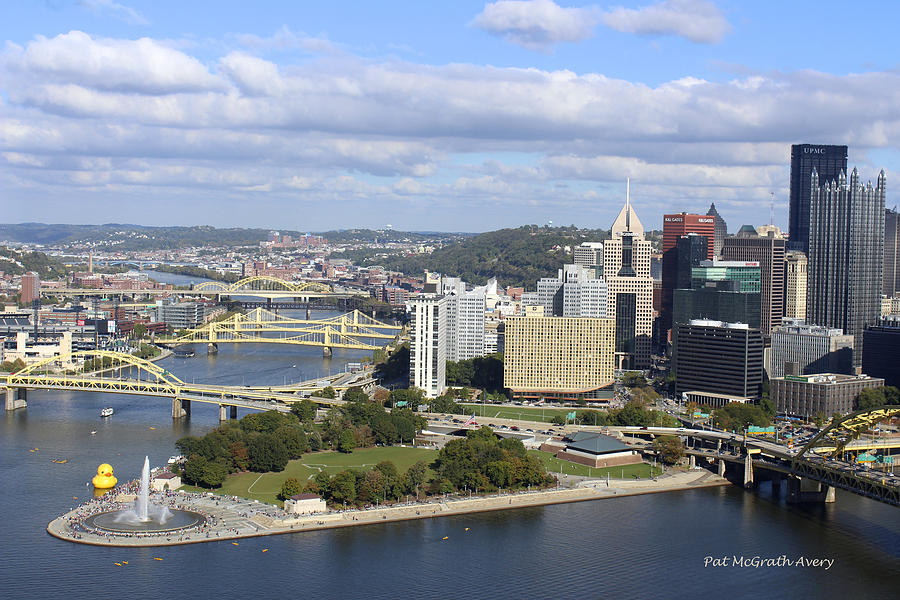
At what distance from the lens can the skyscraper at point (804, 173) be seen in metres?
105

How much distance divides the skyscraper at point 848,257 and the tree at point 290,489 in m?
54.2

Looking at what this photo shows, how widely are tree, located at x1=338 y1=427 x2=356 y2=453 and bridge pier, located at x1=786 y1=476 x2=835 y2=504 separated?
1817 centimetres

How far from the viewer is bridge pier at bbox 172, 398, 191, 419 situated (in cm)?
5959

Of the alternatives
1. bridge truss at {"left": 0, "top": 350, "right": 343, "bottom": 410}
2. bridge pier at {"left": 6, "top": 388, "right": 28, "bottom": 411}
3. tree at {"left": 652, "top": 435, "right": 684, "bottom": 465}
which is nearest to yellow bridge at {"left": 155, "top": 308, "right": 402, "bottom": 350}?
bridge truss at {"left": 0, "top": 350, "right": 343, "bottom": 410}

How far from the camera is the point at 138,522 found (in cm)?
3884

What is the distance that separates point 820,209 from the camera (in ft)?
287

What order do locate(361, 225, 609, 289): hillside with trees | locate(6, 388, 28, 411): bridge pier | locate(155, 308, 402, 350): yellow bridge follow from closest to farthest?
locate(6, 388, 28, 411): bridge pier
locate(155, 308, 402, 350): yellow bridge
locate(361, 225, 609, 289): hillside with trees

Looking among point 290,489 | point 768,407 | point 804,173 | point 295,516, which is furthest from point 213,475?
point 804,173

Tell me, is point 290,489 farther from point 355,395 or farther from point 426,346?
point 426,346

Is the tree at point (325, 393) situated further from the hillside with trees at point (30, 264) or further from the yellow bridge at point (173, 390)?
the hillside with trees at point (30, 264)

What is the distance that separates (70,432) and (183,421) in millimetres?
5990

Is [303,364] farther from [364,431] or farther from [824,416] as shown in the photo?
[824,416]

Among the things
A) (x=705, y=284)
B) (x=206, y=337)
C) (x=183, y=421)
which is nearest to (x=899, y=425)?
(x=705, y=284)

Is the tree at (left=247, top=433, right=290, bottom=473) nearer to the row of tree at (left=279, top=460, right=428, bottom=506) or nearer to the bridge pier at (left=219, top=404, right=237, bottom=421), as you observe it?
the row of tree at (left=279, top=460, right=428, bottom=506)
